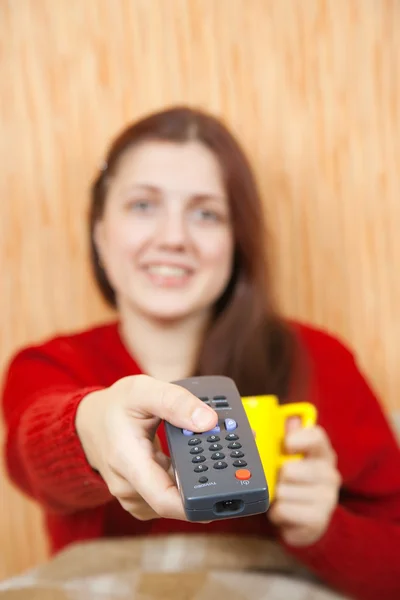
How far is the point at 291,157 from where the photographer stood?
3.01 ft

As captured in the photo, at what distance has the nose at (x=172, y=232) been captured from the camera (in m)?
0.61

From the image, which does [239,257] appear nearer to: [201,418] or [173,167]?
[173,167]

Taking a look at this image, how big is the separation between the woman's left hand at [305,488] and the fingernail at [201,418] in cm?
15

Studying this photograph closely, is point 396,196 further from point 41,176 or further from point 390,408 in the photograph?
point 41,176

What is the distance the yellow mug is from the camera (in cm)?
43

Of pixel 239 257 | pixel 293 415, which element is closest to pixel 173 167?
pixel 239 257

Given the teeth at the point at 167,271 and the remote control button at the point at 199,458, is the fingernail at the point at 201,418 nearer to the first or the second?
the remote control button at the point at 199,458

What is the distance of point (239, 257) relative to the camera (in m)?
0.75

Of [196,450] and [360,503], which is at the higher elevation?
[196,450]

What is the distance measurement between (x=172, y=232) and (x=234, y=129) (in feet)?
1.15

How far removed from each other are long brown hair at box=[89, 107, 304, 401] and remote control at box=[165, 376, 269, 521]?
0.71 ft

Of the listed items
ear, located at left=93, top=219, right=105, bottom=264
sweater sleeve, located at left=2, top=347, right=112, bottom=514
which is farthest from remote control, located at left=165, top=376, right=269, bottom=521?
ear, located at left=93, top=219, right=105, bottom=264

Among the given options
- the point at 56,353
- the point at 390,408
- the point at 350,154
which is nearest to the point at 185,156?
the point at 56,353

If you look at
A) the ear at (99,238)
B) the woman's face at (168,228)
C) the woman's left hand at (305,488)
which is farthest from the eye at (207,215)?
the woman's left hand at (305,488)
